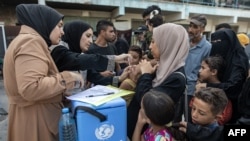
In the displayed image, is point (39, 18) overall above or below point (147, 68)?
above

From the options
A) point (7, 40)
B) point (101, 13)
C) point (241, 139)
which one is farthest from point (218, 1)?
point (241, 139)

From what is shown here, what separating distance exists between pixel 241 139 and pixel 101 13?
402 inches

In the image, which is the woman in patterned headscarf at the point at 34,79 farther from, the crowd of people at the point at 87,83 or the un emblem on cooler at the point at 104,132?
the un emblem on cooler at the point at 104,132

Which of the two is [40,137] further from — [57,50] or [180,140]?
[180,140]

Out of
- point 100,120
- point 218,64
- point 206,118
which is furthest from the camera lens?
point 218,64

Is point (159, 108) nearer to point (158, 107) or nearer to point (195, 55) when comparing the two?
point (158, 107)

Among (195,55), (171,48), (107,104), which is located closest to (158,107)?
(107,104)

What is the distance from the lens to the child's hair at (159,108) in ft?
4.35

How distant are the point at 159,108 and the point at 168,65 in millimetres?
308

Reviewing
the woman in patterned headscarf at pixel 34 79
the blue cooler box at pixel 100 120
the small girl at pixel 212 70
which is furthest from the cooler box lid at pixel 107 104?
the small girl at pixel 212 70

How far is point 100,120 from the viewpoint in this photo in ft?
3.97

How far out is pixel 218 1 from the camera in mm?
13562

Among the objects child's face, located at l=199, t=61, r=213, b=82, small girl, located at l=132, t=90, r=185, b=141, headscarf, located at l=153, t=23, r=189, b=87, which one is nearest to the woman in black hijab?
→ child's face, located at l=199, t=61, r=213, b=82

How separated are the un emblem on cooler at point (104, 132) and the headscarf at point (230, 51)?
1.33 meters
